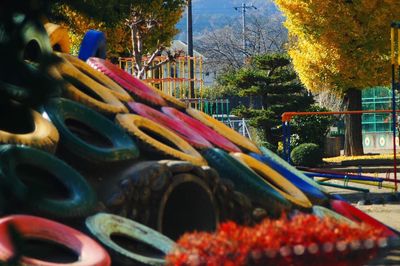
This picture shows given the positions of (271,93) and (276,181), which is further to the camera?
(271,93)

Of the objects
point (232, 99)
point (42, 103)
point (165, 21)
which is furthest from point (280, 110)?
point (42, 103)

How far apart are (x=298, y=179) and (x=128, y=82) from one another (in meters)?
2.21

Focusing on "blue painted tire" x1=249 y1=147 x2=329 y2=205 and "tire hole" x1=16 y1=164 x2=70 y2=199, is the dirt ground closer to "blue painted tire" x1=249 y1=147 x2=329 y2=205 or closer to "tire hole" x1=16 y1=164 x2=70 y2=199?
"blue painted tire" x1=249 y1=147 x2=329 y2=205

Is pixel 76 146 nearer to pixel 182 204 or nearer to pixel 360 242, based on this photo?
pixel 182 204

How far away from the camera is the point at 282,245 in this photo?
15.2 feet

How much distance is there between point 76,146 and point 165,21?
15.7 meters

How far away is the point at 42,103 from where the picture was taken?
206 centimetres

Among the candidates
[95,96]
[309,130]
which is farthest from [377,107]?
[95,96]

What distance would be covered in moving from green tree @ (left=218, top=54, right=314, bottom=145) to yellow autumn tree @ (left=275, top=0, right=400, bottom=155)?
1.92 meters

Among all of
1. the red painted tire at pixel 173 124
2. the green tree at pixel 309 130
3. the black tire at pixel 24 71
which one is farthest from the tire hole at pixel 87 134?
the green tree at pixel 309 130

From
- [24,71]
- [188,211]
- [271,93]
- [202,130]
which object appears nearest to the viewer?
[24,71]

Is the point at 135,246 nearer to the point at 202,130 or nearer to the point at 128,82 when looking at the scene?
the point at 202,130

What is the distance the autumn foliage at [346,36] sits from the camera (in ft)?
69.7

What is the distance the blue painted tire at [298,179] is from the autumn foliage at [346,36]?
12434 mm
